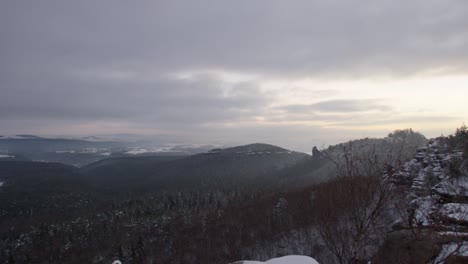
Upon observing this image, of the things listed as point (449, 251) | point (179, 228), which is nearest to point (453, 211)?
point (449, 251)

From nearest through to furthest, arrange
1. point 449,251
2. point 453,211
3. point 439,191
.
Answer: point 449,251
point 453,211
point 439,191

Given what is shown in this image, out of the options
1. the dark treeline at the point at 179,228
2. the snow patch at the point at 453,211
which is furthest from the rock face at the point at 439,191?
the dark treeline at the point at 179,228

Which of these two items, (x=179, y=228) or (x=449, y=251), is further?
(x=179, y=228)

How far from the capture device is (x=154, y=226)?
279 ft

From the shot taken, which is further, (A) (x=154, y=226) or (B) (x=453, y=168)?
(A) (x=154, y=226)

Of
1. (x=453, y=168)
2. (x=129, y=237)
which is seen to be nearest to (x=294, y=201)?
(x=453, y=168)

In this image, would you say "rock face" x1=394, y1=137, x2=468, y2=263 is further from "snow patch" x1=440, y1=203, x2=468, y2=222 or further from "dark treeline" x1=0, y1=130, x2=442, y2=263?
"dark treeline" x1=0, y1=130, x2=442, y2=263

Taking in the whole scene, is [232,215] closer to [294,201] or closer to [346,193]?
[294,201]

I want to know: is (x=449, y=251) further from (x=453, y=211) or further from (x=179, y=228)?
(x=179, y=228)

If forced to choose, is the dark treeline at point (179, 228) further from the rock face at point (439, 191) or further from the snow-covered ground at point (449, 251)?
the rock face at point (439, 191)

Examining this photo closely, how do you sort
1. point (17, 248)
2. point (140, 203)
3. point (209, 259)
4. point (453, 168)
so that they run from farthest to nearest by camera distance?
point (140, 203) → point (17, 248) → point (209, 259) → point (453, 168)

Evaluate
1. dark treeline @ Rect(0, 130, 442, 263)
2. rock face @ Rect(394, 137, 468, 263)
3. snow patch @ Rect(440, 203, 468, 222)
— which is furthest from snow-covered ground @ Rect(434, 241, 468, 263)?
dark treeline @ Rect(0, 130, 442, 263)

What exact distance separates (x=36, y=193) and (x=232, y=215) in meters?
159

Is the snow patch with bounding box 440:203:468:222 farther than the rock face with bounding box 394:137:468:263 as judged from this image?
No
